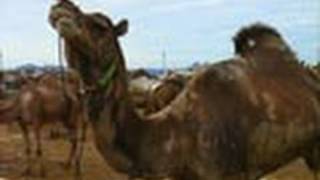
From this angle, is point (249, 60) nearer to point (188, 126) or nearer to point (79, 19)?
Result: point (188, 126)

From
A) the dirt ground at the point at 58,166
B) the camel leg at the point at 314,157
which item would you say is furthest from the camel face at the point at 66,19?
the dirt ground at the point at 58,166

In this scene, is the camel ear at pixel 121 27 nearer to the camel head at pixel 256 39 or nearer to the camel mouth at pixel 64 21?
the camel mouth at pixel 64 21

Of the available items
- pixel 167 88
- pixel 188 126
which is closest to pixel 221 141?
pixel 188 126

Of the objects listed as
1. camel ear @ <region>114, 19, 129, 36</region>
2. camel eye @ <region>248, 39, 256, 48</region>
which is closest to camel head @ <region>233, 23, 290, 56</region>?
camel eye @ <region>248, 39, 256, 48</region>

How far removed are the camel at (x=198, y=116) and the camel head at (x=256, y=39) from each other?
0.09 m

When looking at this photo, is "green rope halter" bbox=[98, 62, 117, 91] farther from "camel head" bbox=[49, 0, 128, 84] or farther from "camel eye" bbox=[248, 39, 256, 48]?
"camel eye" bbox=[248, 39, 256, 48]

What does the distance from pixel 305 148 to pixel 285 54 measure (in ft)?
2.35

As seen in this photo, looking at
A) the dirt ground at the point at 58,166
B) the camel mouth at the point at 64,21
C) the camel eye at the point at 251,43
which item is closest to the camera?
the camel mouth at the point at 64,21

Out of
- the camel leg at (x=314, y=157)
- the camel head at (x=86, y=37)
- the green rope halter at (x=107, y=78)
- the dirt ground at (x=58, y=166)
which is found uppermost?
the camel head at (x=86, y=37)

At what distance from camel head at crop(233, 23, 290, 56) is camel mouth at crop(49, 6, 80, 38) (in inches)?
64.0

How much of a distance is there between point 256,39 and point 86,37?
167 centimetres

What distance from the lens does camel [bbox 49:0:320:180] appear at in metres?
5.98

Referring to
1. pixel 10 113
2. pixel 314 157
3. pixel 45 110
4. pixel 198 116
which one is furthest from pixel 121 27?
pixel 10 113

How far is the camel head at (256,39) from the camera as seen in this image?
23.0 ft
